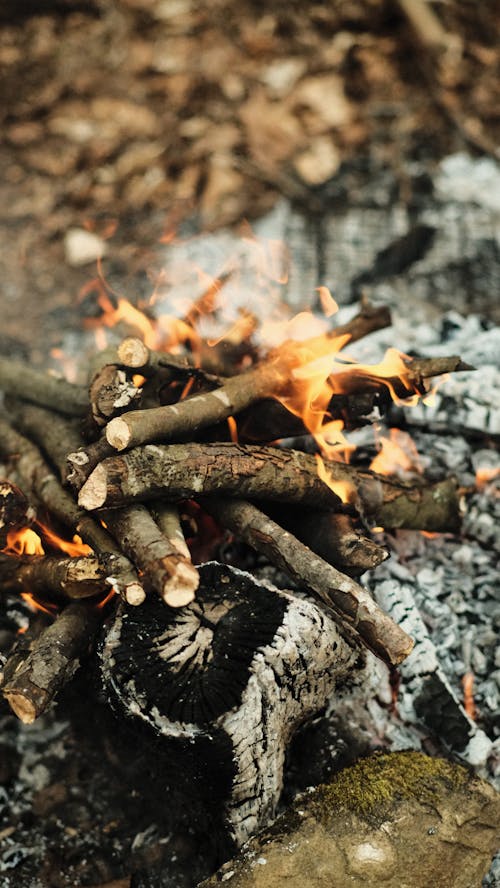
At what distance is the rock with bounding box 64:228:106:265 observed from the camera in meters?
4.96

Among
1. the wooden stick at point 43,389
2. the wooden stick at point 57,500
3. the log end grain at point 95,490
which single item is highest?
the log end grain at point 95,490

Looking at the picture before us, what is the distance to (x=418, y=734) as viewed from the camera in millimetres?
2473

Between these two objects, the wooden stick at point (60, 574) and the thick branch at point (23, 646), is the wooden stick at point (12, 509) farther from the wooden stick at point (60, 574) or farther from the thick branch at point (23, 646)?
the thick branch at point (23, 646)

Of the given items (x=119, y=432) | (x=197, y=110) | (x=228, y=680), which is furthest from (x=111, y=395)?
(x=197, y=110)

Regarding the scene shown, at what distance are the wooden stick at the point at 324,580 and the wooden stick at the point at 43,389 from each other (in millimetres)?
839

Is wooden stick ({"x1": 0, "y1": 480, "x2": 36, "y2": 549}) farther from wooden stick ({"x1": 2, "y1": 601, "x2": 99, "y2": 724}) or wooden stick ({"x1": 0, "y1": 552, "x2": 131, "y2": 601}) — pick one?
wooden stick ({"x1": 2, "y1": 601, "x2": 99, "y2": 724})

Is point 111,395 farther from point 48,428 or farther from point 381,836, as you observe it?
point 381,836

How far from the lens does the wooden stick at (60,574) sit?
7.29 feet

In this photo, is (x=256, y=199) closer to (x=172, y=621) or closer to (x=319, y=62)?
(x=319, y=62)

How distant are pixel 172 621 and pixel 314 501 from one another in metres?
0.72

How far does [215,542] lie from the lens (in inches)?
110

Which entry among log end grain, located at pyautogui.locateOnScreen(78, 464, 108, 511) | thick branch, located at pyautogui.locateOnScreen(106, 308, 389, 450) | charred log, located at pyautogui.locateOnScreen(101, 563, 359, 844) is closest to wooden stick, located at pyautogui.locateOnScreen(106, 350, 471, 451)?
thick branch, located at pyautogui.locateOnScreen(106, 308, 389, 450)

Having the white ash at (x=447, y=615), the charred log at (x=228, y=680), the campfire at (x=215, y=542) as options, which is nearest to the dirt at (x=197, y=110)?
the campfire at (x=215, y=542)

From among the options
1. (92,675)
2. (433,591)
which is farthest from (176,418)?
(433,591)
